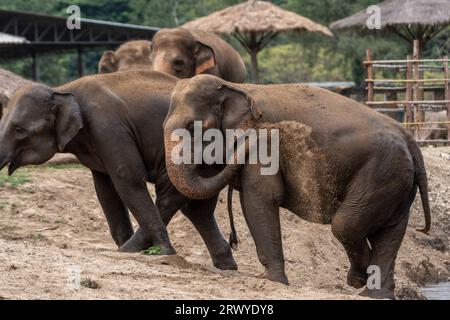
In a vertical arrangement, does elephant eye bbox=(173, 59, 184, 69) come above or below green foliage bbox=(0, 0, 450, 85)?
above

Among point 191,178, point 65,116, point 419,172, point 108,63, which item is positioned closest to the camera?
point 191,178

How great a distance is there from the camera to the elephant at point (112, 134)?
10555mm

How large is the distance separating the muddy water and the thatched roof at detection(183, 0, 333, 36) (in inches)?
491

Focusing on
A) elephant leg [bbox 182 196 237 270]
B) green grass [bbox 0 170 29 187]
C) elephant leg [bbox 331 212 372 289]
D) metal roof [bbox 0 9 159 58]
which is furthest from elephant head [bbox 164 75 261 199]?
metal roof [bbox 0 9 159 58]

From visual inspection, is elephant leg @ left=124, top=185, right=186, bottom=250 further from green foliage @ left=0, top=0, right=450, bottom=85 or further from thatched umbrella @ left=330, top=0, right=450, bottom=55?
green foliage @ left=0, top=0, right=450, bottom=85

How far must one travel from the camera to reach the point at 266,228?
9.53 metres

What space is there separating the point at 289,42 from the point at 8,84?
28.3 m

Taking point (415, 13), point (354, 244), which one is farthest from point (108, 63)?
point (415, 13)

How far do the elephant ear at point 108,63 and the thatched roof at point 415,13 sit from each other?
949 cm

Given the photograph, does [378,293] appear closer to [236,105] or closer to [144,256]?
[236,105]

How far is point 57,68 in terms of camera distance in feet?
146

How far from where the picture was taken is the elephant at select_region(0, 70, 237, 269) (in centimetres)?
1055

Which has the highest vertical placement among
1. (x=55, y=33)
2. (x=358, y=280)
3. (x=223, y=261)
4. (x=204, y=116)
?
(x=204, y=116)
